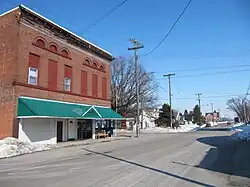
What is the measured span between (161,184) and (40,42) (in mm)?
21412

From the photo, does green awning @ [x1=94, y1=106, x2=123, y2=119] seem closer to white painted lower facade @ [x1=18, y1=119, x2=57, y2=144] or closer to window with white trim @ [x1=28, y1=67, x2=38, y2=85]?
white painted lower facade @ [x1=18, y1=119, x2=57, y2=144]

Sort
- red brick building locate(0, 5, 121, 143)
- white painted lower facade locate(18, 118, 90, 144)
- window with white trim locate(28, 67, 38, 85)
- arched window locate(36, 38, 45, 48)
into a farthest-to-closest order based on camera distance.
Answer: arched window locate(36, 38, 45, 48) → window with white trim locate(28, 67, 38, 85) → white painted lower facade locate(18, 118, 90, 144) → red brick building locate(0, 5, 121, 143)

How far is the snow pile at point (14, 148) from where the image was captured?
19438 mm

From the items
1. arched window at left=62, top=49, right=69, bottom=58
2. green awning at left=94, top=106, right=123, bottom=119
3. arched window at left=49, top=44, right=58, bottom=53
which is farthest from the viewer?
green awning at left=94, top=106, right=123, bottom=119

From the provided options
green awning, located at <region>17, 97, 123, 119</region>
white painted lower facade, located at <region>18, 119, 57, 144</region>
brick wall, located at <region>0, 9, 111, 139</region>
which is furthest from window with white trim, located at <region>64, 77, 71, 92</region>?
white painted lower facade, located at <region>18, 119, 57, 144</region>

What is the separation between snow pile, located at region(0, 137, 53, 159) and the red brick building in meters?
1.50

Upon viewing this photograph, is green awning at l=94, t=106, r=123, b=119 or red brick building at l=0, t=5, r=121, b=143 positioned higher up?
red brick building at l=0, t=5, r=121, b=143

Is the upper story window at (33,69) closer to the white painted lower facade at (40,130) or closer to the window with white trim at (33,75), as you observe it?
the window with white trim at (33,75)

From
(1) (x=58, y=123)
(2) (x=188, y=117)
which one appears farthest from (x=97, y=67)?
(2) (x=188, y=117)

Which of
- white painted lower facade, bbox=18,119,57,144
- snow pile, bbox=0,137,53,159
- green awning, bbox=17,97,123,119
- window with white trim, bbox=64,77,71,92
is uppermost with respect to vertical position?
window with white trim, bbox=64,77,71,92

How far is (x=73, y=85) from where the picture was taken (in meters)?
32.0

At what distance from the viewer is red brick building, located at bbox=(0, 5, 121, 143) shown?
24000mm

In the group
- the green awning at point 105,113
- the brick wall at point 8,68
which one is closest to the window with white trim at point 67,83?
the green awning at point 105,113

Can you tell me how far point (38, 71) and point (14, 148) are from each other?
8386 mm
